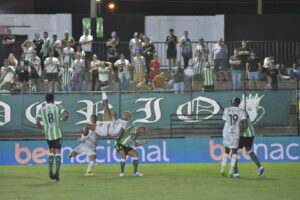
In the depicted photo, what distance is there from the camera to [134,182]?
63.4ft

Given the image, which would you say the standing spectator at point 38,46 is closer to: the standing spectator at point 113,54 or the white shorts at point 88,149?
the standing spectator at point 113,54

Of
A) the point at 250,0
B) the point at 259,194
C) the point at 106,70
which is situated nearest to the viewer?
the point at 259,194

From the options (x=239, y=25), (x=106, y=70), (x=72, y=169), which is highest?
(x=239, y=25)

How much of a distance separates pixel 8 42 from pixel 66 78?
139 inches

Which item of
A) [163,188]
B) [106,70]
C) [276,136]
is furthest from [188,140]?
[163,188]

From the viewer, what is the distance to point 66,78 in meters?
30.1

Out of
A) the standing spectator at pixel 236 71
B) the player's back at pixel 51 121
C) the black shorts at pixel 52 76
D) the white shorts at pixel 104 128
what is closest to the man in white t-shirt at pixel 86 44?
the black shorts at pixel 52 76

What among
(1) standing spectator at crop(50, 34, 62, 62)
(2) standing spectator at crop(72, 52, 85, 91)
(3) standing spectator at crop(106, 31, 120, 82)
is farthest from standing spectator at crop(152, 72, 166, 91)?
(1) standing spectator at crop(50, 34, 62, 62)

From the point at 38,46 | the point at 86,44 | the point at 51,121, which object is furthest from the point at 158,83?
the point at 51,121

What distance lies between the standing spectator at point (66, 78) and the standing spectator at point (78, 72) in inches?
7.8

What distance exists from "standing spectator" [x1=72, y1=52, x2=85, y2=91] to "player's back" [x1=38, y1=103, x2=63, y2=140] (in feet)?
34.6

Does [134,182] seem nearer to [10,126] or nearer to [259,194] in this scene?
[259,194]

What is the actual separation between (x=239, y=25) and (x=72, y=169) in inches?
686

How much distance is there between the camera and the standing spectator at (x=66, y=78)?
2993 cm
